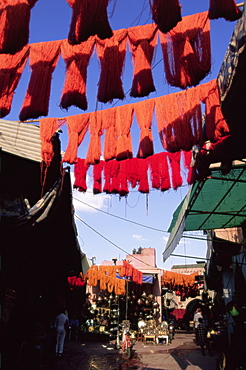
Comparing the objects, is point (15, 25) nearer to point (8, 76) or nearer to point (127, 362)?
point (8, 76)

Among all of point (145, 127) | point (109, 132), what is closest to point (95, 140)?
point (109, 132)

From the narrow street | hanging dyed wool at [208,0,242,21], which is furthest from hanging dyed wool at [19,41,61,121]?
the narrow street

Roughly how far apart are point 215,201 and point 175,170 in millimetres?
1312

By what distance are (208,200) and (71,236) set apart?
3.46 m

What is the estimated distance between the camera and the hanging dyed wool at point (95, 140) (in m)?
6.04

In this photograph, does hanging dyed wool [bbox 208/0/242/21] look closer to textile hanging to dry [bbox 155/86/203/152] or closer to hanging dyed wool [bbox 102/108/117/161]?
textile hanging to dry [bbox 155/86/203/152]

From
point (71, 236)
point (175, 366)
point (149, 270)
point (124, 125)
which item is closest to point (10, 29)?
point (124, 125)

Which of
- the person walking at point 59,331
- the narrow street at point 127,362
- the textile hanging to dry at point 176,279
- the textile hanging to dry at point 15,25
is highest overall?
the textile hanging to dry at point 15,25

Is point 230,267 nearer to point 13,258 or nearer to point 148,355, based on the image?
point 148,355

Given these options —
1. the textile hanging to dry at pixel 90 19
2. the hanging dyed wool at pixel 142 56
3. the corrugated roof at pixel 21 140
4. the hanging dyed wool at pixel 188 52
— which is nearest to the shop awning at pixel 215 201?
the hanging dyed wool at pixel 188 52

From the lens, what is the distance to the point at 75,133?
243 inches

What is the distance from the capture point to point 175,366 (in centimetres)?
863

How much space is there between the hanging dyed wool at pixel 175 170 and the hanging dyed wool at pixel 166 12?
4.15 metres

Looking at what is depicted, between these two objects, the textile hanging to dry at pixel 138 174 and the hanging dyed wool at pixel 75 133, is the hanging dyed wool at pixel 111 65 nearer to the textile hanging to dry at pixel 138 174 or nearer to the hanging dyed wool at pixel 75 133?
the hanging dyed wool at pixel 75 133
